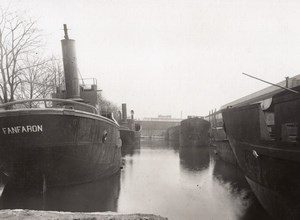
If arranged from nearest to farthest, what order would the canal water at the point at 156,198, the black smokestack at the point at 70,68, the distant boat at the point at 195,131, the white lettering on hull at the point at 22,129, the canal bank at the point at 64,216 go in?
the canal bank at the point at 64,216
the canal water at the point at 156,198
the white lettering on hull at the point at 22,129
the black smokestack at the point at 70,68
the distant boat at the point at 195,131

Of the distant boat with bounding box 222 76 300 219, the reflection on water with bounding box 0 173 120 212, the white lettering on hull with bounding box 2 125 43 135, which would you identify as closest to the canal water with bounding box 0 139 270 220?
the reflection on water with bounding box 0 173 120 212

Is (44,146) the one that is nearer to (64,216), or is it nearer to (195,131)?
(64,216)

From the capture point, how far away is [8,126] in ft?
23.3

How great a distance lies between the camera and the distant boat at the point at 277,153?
427cm

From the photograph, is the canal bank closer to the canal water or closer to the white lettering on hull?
the canal water

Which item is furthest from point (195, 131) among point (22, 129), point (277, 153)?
point (277, 153)

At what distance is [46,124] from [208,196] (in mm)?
5034

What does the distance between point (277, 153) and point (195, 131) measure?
2216 cm

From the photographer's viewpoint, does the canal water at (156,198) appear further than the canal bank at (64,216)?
Yes

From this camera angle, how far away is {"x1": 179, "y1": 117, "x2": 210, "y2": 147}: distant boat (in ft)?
86.5

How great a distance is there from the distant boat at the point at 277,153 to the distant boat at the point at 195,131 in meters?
19.8

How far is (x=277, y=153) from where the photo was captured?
4.59 metres

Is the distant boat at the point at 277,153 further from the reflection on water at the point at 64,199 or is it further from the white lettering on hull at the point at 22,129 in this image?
the white lettering on hull at the point at 22,129

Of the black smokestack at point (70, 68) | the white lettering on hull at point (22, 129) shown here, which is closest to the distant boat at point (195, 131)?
the black smokestack at point (70, 68)
